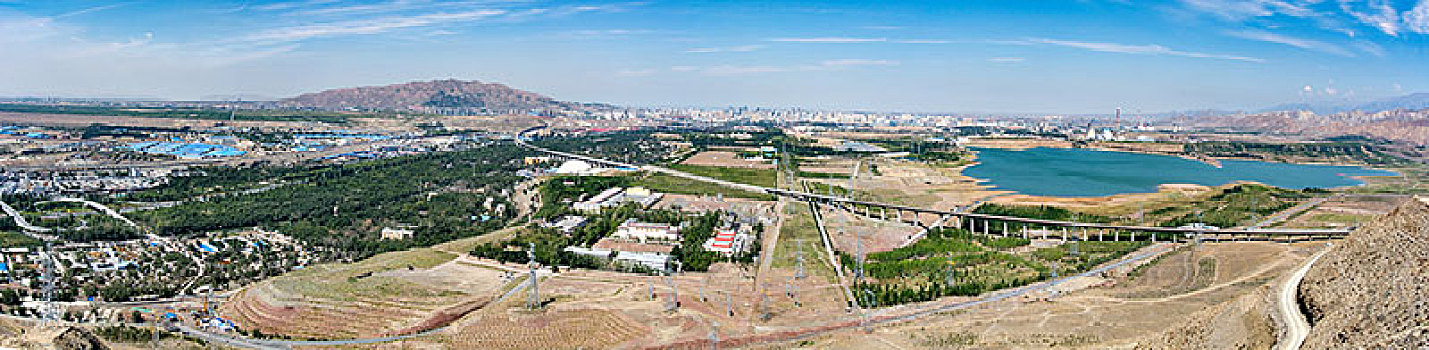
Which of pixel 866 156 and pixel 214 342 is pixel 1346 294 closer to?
pixel 214 342

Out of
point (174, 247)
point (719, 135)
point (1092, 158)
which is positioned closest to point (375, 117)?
point (719, 135)

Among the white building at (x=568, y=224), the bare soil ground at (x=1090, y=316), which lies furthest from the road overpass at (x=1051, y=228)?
the white building at (x=568, y=224)

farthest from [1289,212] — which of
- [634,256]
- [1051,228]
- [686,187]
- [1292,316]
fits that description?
[686,187]

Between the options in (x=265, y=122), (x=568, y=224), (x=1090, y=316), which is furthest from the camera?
(x=265, y=122)

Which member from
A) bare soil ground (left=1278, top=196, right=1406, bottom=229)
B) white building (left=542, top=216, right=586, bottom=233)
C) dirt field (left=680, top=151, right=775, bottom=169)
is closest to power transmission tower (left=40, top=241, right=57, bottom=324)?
white building (left=542, top=216, right=586, bottom=233)

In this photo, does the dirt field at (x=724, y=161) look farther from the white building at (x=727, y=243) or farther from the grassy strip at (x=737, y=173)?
the white building at (x=727, y=243)

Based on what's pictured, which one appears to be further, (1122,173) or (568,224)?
(1122,173)

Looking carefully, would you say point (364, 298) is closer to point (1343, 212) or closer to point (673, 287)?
point (673, 287)

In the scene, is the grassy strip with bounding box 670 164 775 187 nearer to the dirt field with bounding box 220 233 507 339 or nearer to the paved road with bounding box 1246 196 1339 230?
the dirt field with bounding box 220 233 507 339
